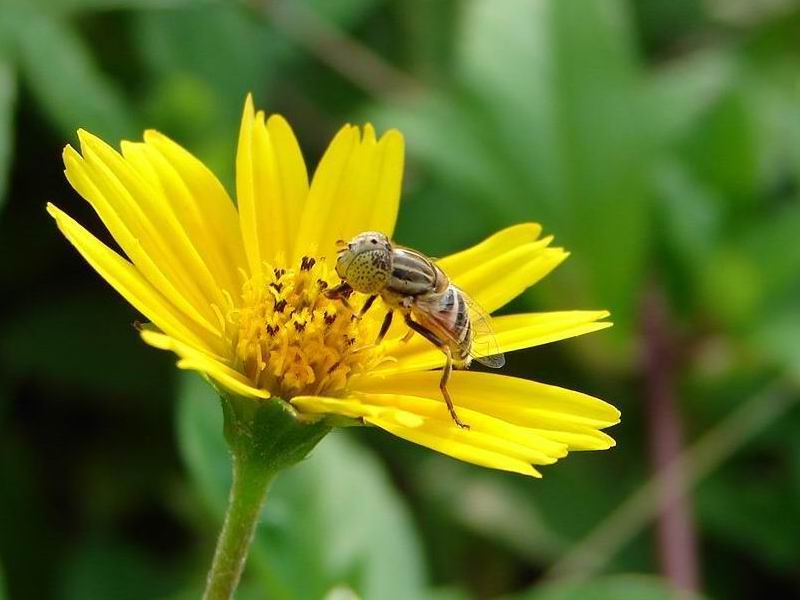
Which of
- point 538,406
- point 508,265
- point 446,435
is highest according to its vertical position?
point 508,265

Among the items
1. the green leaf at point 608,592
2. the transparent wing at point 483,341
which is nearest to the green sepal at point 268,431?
the transparent wing at point 483,341

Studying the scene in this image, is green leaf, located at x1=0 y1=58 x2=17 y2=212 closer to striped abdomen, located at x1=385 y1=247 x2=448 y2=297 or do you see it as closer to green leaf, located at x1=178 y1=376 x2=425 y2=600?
green leaf, located at x1=178 y1=376 x2=425 y2=600

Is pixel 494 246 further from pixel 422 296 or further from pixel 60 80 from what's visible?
pixel 60 80

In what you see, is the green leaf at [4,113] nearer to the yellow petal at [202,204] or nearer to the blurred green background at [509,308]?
the blurred green background at [509,308]

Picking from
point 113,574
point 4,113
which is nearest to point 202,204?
point 4,113

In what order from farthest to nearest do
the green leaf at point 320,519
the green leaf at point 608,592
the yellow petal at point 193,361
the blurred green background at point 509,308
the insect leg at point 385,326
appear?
the blurred green background at point 509,308 < the green leaf at point 608,592 < the green leaf at point 320,519 < the insect leg at point 385,326 < the yellow petal at point 193,361

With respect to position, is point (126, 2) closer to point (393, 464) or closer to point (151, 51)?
point (151, 51)
